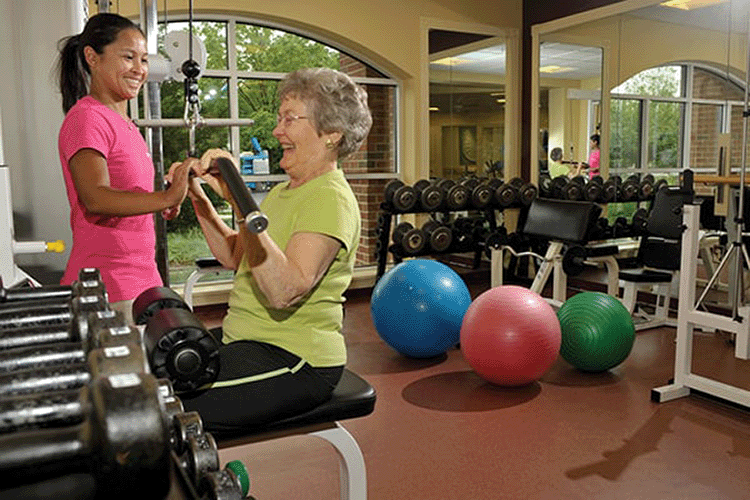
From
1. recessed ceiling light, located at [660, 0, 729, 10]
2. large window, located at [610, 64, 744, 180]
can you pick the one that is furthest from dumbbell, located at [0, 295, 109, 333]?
recessed ceiling light, located at [660, 0, 729, 10]

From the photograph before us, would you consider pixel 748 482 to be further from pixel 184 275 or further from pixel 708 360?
pixel 184 275

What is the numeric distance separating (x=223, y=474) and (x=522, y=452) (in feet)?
7.65

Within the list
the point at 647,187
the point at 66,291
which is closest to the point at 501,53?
the point at 647,187

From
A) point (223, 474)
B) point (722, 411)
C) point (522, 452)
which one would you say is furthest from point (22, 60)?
point (722, 411)

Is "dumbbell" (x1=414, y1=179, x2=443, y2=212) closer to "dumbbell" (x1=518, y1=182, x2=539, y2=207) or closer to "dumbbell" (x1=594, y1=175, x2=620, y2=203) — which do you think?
"dumbbell" (x1=518, y1=182, x2=539, y2=207)

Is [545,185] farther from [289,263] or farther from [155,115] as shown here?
[289,263]

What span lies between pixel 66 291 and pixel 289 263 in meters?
0.66

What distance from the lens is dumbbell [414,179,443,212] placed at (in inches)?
210

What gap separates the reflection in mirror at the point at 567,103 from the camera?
5.64 m

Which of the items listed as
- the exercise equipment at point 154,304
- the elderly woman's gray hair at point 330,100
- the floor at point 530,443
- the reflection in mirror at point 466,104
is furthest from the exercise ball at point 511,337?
the reflection in mirror at point 466,104

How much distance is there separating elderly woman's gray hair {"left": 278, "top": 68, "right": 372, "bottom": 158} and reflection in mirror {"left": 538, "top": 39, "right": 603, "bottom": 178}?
4.40 m

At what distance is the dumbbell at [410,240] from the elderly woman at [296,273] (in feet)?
11.3

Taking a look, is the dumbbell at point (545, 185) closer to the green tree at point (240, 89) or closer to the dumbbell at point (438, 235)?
the dumbbell at point (438, 235)

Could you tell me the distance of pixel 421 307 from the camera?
3596 millimetres
